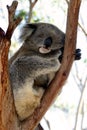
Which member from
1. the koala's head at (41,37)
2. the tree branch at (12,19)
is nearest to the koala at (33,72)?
the koala's head at (41,37)

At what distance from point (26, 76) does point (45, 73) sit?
0.17 metres

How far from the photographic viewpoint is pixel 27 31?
140 inches

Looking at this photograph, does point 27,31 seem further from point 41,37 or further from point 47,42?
point 47,42

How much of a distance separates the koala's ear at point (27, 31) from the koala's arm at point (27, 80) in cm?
35

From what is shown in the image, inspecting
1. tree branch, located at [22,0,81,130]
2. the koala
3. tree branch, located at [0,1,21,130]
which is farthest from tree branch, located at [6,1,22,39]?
the koala

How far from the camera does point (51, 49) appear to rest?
3.32 m

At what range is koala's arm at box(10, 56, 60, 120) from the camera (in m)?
3.17

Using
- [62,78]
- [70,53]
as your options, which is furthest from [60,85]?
[70,53]

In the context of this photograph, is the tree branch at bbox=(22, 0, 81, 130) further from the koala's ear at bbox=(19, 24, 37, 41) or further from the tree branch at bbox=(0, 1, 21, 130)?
the koala's ear at bbox=(19, 24, 37, 41)

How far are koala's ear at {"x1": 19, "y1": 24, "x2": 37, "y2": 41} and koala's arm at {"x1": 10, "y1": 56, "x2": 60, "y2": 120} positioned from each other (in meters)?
0.35

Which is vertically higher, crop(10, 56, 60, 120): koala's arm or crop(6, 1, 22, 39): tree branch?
crop(6, 1, 22, 39): tree branch

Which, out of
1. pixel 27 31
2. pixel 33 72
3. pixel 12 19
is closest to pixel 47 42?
pixel 33 72

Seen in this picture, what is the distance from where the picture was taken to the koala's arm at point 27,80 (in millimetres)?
3174

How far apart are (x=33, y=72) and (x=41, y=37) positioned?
466mm
